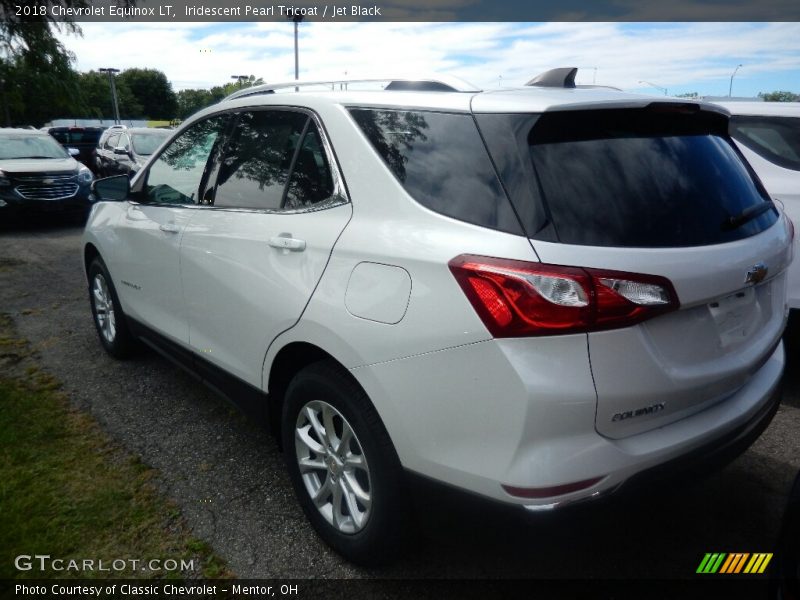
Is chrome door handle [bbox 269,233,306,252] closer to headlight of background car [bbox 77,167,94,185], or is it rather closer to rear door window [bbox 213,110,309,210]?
rear door window [bbox 213,110,309,210]

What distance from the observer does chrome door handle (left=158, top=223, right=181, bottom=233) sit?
334 cm

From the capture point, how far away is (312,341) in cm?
236

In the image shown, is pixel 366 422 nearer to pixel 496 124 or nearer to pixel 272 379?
pixel 272 379

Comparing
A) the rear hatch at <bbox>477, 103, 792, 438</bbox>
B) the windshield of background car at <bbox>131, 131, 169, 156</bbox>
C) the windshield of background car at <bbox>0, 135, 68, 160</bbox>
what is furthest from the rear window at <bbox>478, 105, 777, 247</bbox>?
the windshield of background car at <bbox>131, 131, 169, 156</bbox>

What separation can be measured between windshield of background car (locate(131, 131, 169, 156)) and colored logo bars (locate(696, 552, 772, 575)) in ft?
43.1

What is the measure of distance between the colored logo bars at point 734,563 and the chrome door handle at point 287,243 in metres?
1.99

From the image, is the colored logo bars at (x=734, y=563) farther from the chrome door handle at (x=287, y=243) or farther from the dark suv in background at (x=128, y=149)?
the dark suv in background at (x=128, y=149)

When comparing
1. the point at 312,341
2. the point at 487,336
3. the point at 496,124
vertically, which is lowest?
the point at 312,341

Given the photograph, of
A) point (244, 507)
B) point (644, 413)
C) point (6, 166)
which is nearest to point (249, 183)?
point (244, 507)

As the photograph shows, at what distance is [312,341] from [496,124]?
3.29 ft

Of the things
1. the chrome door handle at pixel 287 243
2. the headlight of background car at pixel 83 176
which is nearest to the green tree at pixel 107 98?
the headlight of background car at pixel 83 176

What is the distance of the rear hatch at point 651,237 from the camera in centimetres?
184

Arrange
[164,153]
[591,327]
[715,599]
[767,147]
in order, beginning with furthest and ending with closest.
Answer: [767,147] < [164,153] < [715,599] < [591,327]

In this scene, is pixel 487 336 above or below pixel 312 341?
above
